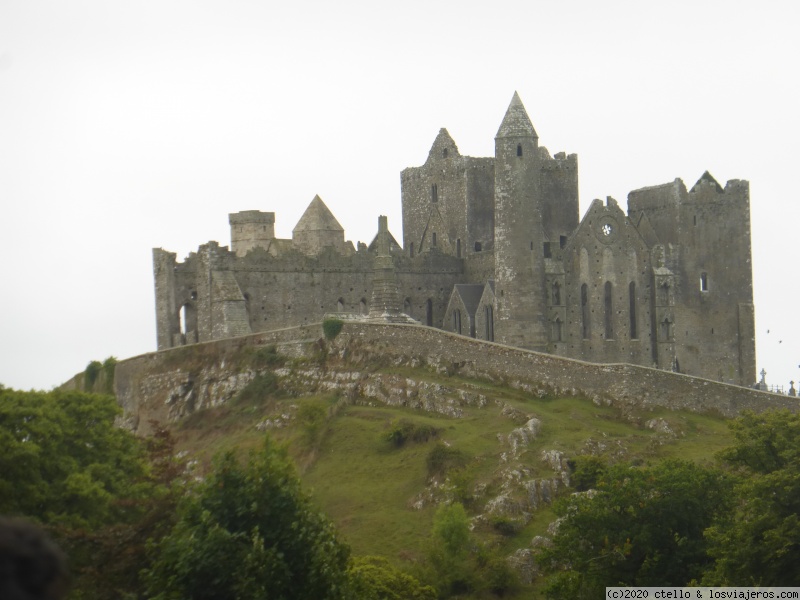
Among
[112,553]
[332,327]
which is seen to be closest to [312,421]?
[332,327]

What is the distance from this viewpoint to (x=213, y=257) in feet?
224

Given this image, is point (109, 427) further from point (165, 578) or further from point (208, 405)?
point (208, 405)

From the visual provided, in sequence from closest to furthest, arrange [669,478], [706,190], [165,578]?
[165,578], [669,478], [706,190]

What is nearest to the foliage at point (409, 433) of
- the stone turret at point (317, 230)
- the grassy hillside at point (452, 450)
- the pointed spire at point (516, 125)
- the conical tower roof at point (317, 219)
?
the grassy hillside at point (452, 450)

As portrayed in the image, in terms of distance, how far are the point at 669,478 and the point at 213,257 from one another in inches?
1283

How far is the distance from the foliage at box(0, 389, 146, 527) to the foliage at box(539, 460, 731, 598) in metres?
13.1

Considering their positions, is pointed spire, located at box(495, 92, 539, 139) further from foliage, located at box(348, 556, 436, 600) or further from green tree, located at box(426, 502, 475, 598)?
foliage, located at box(348, 556, 436, 600)

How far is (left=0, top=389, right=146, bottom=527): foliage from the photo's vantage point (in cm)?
3638

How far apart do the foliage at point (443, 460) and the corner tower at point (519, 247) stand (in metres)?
15.1

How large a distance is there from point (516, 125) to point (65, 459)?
3432cm

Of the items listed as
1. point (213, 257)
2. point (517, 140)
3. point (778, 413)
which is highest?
point (517, 140)

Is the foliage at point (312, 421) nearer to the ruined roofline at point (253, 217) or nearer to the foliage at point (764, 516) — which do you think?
the foliage at point (764, 516)

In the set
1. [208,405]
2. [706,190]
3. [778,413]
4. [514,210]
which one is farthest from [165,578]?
[706,190]

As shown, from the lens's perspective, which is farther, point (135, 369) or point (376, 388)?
point (135, 369)
